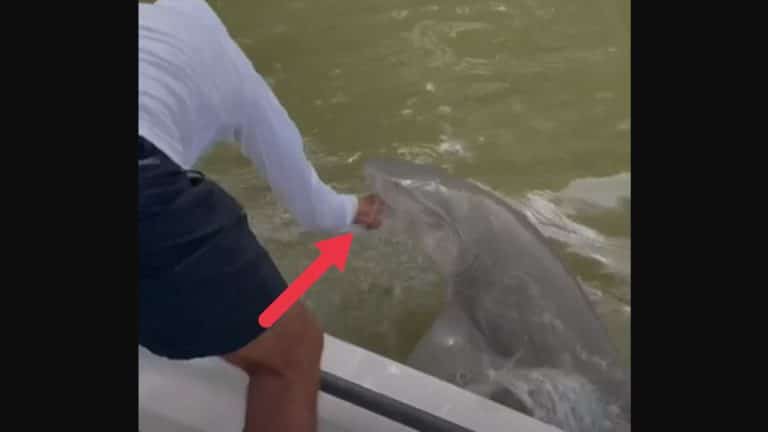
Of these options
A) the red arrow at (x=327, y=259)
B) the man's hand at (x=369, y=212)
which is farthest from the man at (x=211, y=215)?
the red arrow at (x=327, y=259)

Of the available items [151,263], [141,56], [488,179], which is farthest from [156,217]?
[488,179]

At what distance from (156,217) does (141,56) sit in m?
0.16

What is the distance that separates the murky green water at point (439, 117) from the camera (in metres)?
1.56

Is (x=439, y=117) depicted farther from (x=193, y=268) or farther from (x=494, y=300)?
(x=193, y=268)

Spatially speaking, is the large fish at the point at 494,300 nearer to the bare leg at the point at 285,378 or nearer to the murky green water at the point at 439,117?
the murky green water at the point at 439,117

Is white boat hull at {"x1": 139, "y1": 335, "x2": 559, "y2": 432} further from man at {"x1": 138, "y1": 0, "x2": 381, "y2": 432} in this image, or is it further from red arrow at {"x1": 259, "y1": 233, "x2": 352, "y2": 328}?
red arrow at {"x1": 259, "y1": 233, "x2": 352, "y2": 328}

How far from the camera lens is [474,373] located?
116 centimetres

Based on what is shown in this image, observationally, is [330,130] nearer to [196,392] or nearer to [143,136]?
[196,392]

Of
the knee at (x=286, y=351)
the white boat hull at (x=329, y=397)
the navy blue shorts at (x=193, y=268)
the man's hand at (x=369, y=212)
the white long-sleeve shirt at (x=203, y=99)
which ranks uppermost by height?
the white long-sleeve shirt at (x=203, y=99)

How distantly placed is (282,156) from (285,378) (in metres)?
0.28

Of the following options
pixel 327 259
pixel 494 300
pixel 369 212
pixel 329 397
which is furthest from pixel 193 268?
pixel 327 259

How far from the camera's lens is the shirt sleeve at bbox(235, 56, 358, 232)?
33.8 inches

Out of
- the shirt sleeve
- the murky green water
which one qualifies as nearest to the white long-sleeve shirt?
the shirt sleeve

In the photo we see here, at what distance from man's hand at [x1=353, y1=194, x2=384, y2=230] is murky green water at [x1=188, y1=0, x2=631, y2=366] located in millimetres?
206
